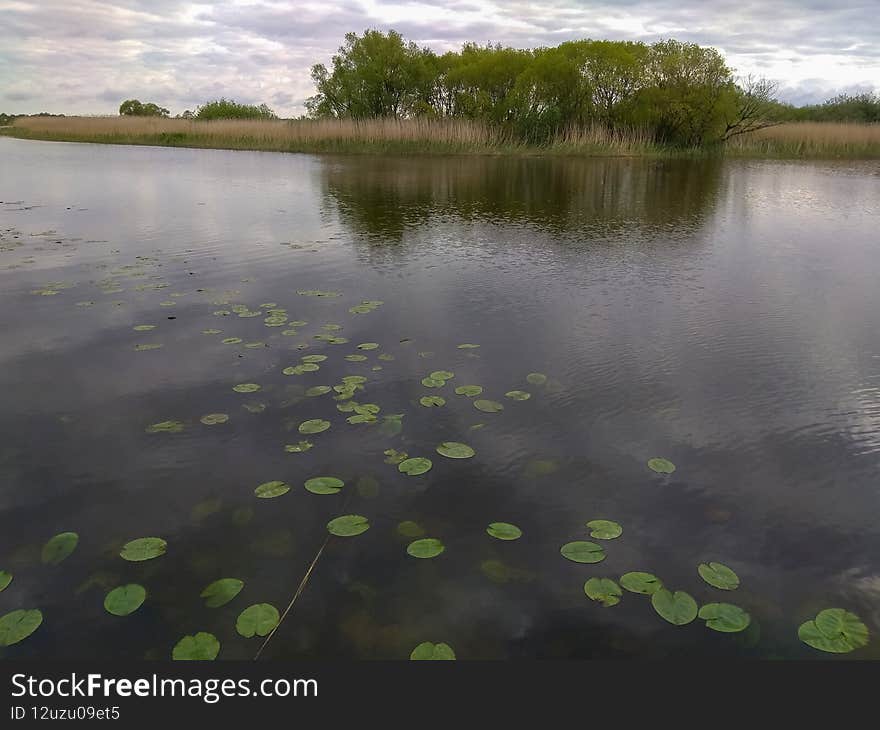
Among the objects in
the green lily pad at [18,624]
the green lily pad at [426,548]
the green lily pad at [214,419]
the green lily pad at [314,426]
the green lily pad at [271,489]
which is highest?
the green lily pad at [214,419]

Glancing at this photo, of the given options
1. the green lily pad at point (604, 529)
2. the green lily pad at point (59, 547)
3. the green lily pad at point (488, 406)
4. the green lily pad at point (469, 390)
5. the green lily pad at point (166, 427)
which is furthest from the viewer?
the green lily pad at point (469, 390)

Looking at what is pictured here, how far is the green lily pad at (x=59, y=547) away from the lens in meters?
2.35

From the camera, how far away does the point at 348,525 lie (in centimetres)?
255

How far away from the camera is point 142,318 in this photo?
4.97m

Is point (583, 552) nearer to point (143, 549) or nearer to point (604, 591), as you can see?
point (604, 591)

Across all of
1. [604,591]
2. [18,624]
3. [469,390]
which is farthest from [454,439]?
[18,624]

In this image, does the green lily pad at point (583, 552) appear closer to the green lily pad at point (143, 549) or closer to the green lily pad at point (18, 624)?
the green lily pad at point (143, 549)

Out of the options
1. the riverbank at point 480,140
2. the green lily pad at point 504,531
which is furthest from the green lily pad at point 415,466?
the riverbank at point 480,140

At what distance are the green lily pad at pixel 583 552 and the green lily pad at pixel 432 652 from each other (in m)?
0.62

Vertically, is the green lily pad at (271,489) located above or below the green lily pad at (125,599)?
above

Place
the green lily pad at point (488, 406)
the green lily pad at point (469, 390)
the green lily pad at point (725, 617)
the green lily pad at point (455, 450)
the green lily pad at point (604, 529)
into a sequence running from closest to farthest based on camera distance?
the green lily pad at point (725, 617) → the green lily pad at point (604, 529) → the green lily pad at point (455, 450) → the green lily pad at point (488, 406) → the green lily pad at point (469, 390)

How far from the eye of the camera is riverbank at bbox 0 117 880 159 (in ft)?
85.2

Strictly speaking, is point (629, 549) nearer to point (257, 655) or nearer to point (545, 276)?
point (257, 655)

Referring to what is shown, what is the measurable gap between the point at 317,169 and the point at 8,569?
688 inches
